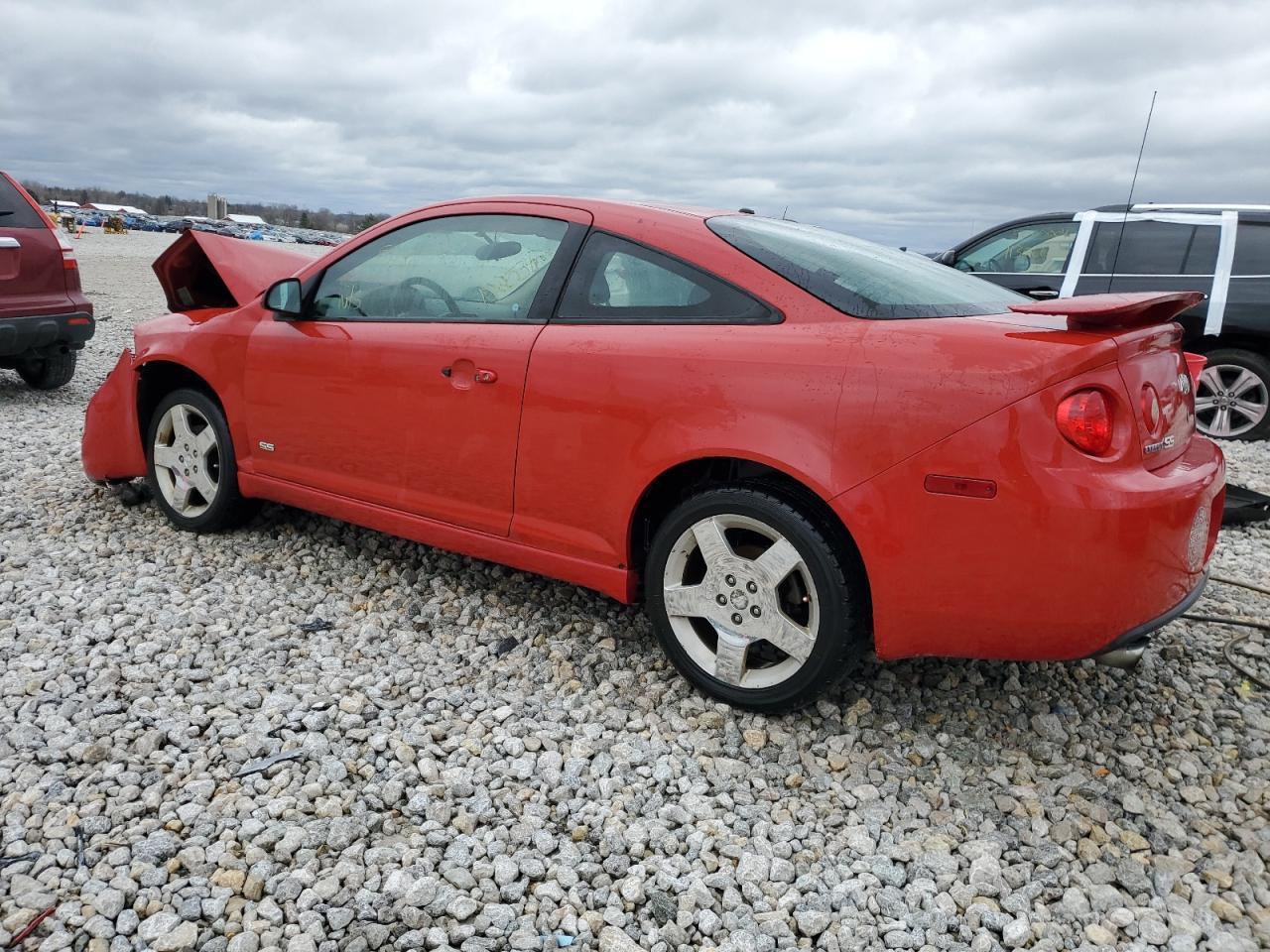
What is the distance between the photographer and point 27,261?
7203 millimetres

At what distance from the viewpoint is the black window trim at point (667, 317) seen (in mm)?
2766

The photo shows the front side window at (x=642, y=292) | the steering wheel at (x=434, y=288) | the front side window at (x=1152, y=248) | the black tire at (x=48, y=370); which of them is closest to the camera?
the front side window at (x=642, y=292)

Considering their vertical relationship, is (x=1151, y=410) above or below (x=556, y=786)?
above

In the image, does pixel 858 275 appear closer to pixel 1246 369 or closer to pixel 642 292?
pixel 642 292

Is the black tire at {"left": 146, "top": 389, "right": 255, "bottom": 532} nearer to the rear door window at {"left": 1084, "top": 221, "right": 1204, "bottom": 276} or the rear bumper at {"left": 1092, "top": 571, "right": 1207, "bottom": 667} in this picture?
the rear bumper at {"left": 1092, "top": 571, "right": 1207, "bottom": 667}

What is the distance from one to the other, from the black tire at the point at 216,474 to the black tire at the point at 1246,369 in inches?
252

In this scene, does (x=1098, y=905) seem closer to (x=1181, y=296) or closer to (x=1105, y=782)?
(x=1105, y=782)

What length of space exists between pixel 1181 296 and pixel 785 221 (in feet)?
4.88

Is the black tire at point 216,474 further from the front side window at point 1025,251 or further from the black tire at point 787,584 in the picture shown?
the front side window at point 1025,251

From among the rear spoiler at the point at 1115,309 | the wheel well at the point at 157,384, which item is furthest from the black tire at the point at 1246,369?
the wheel well at the point at 157,384

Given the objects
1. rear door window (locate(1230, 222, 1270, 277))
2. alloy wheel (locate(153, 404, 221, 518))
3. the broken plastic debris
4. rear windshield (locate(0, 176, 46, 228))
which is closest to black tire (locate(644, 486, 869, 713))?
the broken plastic debris

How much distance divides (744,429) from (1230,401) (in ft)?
19.6

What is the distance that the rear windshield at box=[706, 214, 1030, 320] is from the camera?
107 inches

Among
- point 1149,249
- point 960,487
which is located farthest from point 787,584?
point 1149,249
